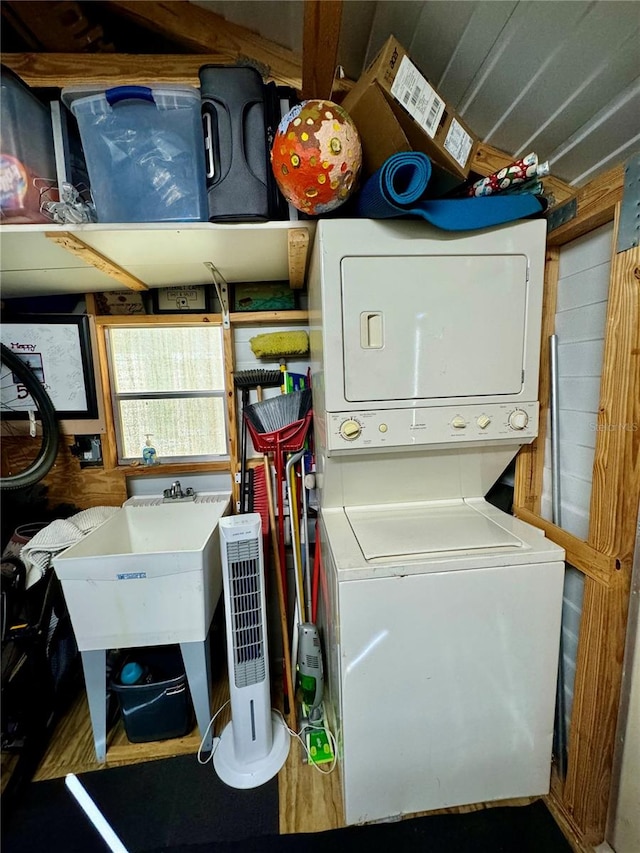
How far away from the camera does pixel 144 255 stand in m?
1.30

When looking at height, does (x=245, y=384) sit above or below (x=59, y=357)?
below

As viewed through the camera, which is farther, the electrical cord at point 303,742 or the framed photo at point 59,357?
the framed photo at point 59,357

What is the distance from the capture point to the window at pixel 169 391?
1.78m

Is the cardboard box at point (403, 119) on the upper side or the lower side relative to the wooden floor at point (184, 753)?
upper

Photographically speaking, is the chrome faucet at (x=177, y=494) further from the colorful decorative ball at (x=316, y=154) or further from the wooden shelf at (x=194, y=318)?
the colorful decorative ball at (x=316, y=154)

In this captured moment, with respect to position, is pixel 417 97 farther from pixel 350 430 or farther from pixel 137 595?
pixel 137 595

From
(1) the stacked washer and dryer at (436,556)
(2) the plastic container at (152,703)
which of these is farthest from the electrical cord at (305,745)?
(2) the plastic container at (152,703)

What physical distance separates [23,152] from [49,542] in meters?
1.40

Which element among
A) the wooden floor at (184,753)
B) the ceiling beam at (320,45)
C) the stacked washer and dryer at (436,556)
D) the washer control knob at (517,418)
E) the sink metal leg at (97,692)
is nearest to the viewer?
the ceiling beam at (320,45)

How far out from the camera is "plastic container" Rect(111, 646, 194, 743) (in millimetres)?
1430

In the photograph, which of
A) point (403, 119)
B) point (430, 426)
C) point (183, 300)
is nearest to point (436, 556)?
point (430, 426)

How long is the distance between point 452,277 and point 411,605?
1009 mm

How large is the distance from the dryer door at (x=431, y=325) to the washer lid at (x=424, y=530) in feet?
1.51

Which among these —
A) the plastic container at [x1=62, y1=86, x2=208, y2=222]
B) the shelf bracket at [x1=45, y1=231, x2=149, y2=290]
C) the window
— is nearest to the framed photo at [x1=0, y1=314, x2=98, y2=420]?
the window
